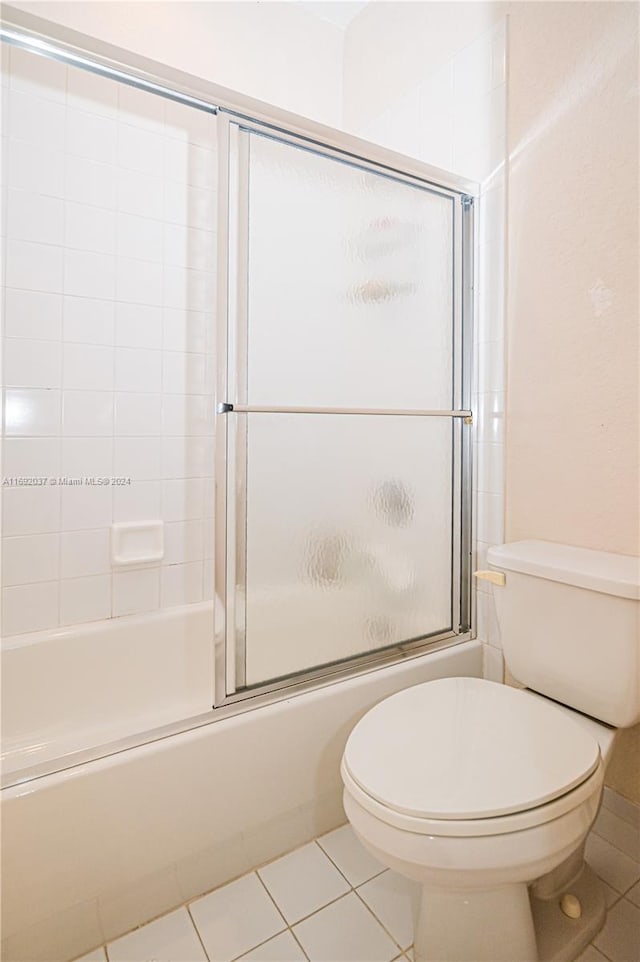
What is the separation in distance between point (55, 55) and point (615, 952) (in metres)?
2.17

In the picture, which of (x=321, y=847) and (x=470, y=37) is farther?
(x=470, y=37)

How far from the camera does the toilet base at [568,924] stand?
1059mm

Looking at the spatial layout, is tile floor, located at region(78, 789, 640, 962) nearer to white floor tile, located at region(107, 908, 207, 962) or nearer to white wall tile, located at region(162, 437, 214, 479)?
white floor tile, located at region(107, 908, 207, 962)

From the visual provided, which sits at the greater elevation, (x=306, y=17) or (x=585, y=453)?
(x=306, y=17)

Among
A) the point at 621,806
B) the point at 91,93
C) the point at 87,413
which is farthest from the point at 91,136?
the point at 621,806

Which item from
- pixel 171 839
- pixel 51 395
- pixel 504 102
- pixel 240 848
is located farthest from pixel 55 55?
pixel 240 848

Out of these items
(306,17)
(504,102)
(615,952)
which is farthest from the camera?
(306,17)

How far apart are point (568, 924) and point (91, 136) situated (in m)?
2.47

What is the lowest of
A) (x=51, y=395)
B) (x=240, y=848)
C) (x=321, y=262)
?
(x=240, y=848)

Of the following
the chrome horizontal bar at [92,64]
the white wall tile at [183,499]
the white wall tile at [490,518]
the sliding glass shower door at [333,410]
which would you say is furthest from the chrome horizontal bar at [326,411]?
the white wall tile at [183,499]

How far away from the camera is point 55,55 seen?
1.10 m

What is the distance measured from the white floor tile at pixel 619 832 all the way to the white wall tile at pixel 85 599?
1.56 meters

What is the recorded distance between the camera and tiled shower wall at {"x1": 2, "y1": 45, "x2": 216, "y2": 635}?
163cm

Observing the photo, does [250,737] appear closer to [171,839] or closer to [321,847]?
[171,839]
